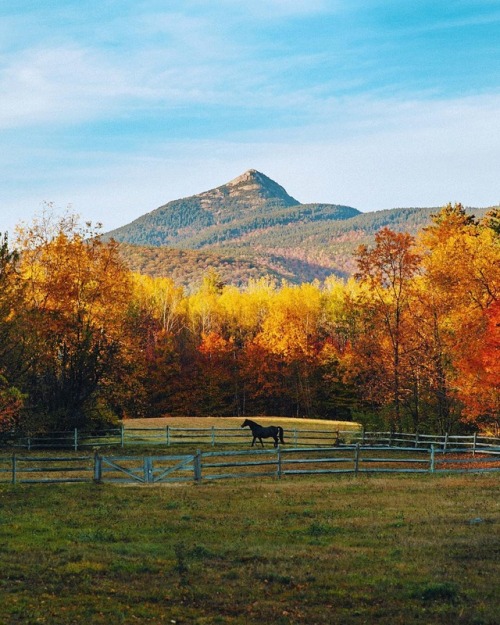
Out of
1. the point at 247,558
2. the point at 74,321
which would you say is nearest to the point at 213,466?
the point at 247,558

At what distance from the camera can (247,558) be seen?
1482 cm

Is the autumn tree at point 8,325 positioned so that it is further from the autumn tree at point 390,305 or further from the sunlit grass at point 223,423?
the sunlit grass at point 223,423

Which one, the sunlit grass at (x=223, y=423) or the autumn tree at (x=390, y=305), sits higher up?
the autumn tree at (x=390, y=305)

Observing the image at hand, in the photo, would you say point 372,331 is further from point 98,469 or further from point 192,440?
point 98,469

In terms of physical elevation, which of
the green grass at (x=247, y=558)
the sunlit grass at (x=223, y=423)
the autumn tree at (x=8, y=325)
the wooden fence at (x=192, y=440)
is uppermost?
the autumn tree at (x=8, y=325)

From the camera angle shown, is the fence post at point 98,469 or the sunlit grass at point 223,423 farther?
the sunlit grass at point 223,423

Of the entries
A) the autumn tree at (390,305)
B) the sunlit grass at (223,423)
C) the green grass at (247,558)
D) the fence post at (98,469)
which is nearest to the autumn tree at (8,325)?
the fence post at (98,469)

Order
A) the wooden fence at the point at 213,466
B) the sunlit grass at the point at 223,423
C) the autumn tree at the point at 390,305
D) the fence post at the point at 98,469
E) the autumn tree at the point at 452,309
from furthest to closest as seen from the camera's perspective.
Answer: the sunlit grass at the point at 223,423 → the autumn tree at the point at 390,305 → the autumn tree at the point at 452,309 → the wooden fence at the point at 213,466 → the fence post at the point at 98,469

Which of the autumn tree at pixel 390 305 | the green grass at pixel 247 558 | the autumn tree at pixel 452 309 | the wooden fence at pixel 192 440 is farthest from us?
the autumn tree at pixel 390 305

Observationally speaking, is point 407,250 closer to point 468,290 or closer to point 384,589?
point 468,290

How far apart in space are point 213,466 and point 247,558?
470 inches

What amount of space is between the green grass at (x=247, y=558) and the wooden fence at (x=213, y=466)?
1.93 m

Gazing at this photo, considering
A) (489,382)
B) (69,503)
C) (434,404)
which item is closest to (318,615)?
(69,503)

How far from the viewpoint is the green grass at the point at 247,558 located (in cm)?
1134
